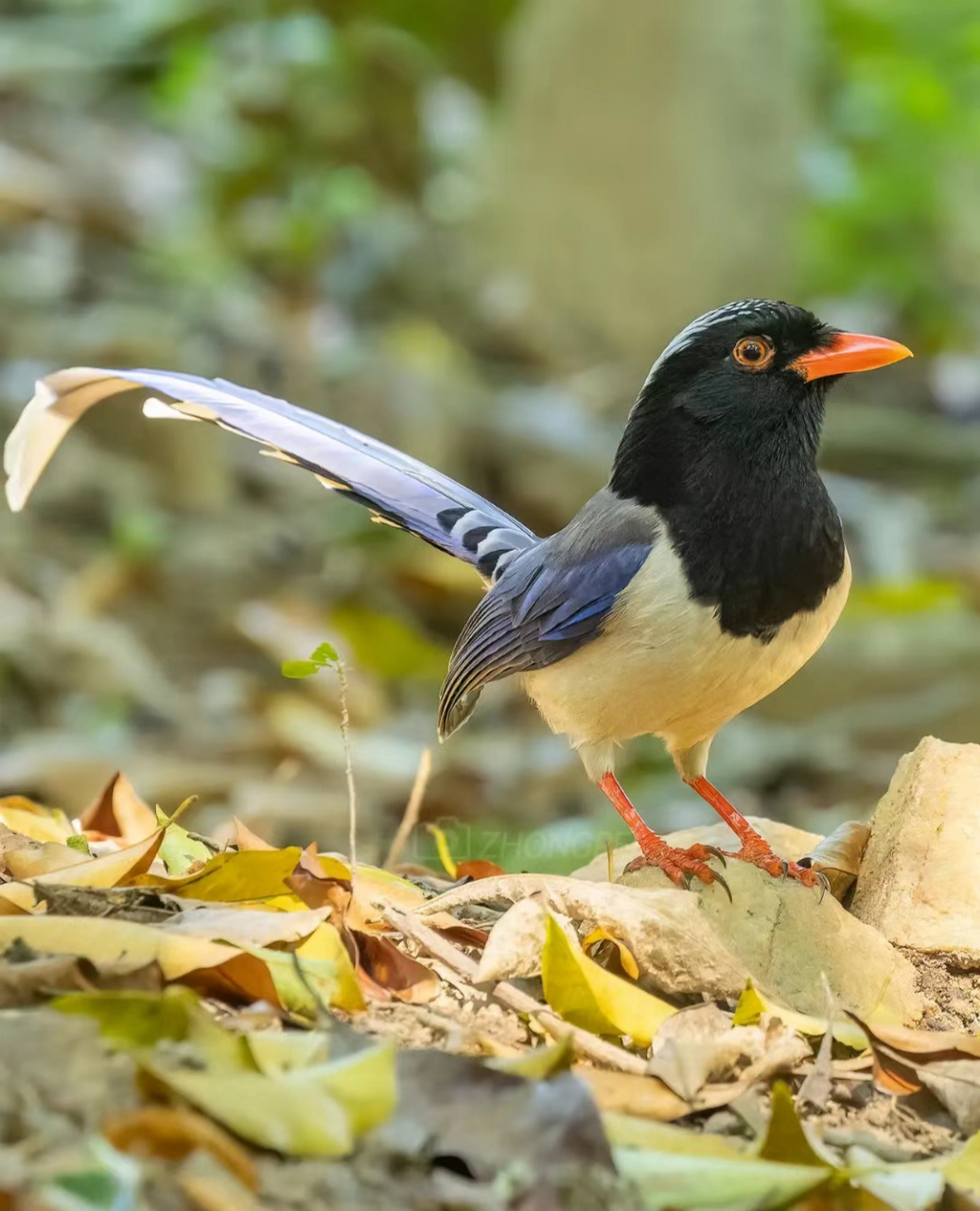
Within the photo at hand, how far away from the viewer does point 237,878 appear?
104 inches

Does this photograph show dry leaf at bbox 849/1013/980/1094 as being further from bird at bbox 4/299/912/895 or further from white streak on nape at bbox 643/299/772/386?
white streak on nape at bbox 643/299/772/386

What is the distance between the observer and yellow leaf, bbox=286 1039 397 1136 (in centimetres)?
185

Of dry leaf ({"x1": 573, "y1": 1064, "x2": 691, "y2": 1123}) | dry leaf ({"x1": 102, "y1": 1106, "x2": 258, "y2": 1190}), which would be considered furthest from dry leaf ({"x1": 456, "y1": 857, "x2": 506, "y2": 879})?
dry leaf ({"x1": 102, "y1": 1106, "x2": 258, "y2": 1190})

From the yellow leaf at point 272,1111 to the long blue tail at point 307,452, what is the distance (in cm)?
187

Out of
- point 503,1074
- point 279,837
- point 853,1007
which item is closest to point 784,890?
point 853,1007

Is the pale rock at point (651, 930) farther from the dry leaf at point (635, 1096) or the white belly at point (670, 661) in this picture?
the white belly at point (670, 661)

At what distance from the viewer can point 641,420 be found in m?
3.48

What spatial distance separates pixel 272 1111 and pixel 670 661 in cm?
154

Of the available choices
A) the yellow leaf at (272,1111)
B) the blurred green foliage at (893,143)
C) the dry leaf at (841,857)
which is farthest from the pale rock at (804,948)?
the blurred green foliage at (893,143)

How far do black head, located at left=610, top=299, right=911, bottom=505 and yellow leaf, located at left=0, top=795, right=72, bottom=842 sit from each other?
1.44 metres

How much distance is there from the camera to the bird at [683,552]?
3164 mm

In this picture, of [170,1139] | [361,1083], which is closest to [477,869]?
[361,1083]

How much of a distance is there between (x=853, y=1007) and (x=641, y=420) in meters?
1.38

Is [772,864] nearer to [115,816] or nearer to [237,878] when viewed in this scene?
[237,878]
